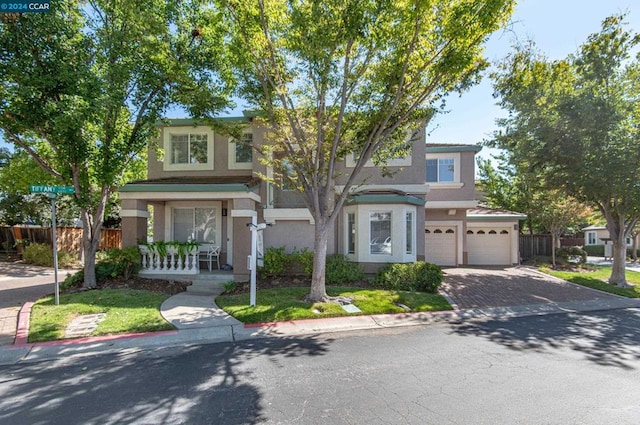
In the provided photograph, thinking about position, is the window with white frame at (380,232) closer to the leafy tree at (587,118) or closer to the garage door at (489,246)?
the leafy tree at (587,118)

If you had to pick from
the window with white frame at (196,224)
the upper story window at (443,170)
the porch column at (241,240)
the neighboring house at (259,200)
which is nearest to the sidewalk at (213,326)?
the porch column at (241,240)

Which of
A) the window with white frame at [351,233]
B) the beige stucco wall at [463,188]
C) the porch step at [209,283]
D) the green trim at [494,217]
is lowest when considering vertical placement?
the porch step at [209,283]

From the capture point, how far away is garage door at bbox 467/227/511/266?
19.0 m

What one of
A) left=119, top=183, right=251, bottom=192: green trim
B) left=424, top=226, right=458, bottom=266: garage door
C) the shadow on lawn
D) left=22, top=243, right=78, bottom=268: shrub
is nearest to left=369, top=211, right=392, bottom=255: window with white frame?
left=119, top=183, right=251, bottom=192: green trim

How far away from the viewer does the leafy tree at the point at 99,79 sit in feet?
28.8

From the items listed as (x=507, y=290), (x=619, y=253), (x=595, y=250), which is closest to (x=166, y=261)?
(x=507, y=290)

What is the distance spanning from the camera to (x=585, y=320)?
28.2 ft

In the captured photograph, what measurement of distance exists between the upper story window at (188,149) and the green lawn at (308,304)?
7.24 meters

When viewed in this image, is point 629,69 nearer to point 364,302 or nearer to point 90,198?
point 364,302

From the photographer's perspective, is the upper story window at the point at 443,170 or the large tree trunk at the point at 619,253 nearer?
the large tree trunk at the point at 619,253

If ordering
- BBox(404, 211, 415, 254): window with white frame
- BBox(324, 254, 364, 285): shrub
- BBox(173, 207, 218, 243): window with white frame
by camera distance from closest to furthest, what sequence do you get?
BBox(324, 254, 364, 285): shrub
BBox(404, 211, 415, 254): window with white frame
BBox(173, 207, 218, 243): window with white frame

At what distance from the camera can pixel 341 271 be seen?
39.9 ft

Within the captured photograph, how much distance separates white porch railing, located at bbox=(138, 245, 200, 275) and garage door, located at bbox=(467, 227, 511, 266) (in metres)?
14.8

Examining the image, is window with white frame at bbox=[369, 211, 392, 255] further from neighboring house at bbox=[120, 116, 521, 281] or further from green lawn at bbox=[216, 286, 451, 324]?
green lawn at bbox=[216, 286, 451, 324]
